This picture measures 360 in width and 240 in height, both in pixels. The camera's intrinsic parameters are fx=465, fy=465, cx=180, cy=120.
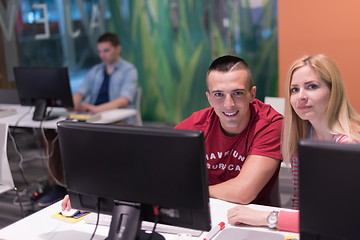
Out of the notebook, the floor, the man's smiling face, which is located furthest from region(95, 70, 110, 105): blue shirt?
the man's smiling face

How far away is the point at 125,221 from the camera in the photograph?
1.71 metres

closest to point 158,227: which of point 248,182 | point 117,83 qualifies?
point 248,182

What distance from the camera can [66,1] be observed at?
22.6 ft

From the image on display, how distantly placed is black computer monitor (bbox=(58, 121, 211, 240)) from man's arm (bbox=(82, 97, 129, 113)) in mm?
2698

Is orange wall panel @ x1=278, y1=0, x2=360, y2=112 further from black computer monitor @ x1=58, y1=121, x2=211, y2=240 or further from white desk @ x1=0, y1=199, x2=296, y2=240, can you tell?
black computer monitor @ x1=58, y1=121, x2=211, y2=240

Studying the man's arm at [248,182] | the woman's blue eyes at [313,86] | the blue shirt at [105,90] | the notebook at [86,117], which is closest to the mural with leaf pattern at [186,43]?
the blue shirt at [105,90]

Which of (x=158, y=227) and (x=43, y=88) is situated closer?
(x=158, y=227)

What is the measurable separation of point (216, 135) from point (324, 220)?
3.66ft

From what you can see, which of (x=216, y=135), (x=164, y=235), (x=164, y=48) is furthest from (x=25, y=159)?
(x=164, y=235)

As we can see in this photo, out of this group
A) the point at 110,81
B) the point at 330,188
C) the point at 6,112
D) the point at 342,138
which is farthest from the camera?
the point at 110,81

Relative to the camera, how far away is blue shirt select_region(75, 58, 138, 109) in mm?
4758

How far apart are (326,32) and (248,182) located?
251 cm

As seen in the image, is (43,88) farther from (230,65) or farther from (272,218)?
(272,218)

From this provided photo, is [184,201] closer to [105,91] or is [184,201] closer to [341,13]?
[341,13]
